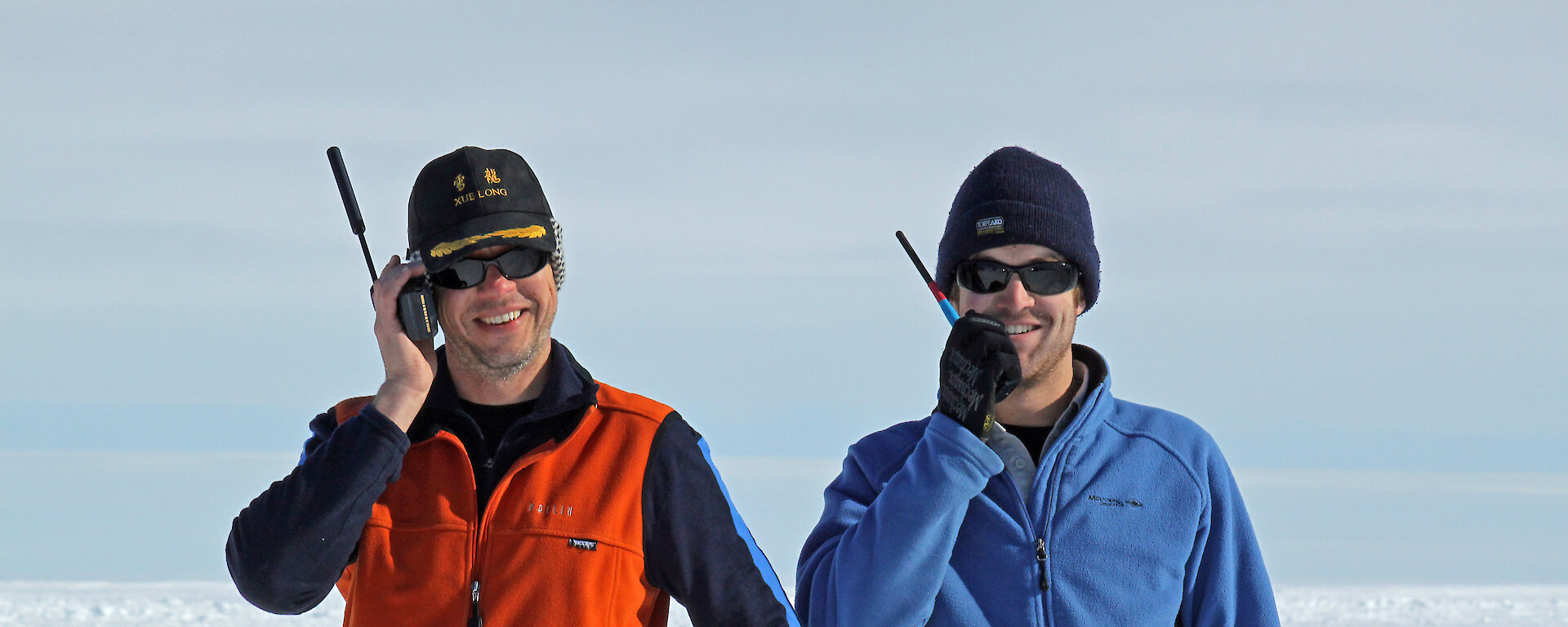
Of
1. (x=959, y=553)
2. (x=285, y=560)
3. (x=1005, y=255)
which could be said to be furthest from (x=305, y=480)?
(x=1005, y=255)

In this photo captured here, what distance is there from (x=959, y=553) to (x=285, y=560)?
2085 mm

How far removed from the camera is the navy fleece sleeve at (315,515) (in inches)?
145

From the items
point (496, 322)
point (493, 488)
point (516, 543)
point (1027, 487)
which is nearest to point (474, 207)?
point (496, 322)

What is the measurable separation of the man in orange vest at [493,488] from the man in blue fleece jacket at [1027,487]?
48 cm

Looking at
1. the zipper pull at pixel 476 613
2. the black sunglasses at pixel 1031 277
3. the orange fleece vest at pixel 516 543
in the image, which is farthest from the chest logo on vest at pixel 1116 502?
the zipper pull at pixel 476 613

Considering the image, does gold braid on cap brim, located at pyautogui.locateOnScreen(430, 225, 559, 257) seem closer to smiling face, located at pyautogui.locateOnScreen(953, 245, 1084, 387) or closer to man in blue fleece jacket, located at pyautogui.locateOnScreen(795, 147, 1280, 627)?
man in blue fleece jacket, located at pyautogui.locateOnScreen(795, 147, 1280, 627)

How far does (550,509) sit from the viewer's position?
12.8 ft

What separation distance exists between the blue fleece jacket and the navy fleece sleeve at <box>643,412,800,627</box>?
404mm

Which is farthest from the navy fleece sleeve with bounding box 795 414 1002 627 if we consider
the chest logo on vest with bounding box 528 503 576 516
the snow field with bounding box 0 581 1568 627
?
the snow field with bounding box 0 581 1568 627

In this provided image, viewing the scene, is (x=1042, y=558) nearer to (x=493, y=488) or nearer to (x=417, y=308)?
(x=493, y=488)

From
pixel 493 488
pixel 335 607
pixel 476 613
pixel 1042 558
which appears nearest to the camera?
pixel 476 613

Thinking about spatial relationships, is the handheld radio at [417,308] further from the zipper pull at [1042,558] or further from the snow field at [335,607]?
the snow field at [335,607]

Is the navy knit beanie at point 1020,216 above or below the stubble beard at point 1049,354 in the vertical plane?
above

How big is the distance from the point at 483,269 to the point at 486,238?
10 cm
